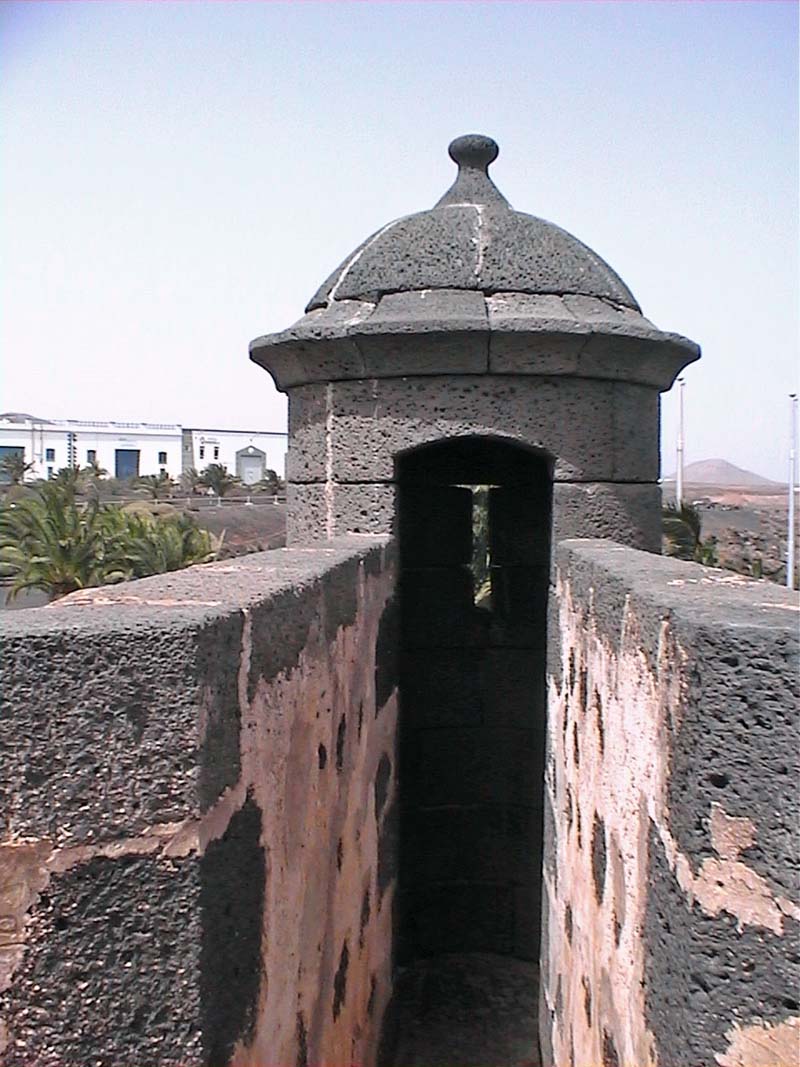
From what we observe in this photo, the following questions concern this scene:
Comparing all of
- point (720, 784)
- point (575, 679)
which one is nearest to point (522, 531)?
point (575, 679)

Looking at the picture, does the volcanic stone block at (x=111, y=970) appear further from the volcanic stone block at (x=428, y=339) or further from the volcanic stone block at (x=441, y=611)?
the volcanic stone block at (x=441, y=611)

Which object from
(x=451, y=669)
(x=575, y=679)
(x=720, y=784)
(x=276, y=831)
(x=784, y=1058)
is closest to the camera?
(x=784, y=1058)

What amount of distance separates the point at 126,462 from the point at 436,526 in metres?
49.3

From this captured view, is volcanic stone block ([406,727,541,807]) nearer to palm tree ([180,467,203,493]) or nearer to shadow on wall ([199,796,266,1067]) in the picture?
shadow on wall ([199,796,266,1067])

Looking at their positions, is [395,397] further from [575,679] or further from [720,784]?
[720,784]

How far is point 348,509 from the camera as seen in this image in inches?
160

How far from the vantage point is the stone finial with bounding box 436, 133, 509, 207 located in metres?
4.61

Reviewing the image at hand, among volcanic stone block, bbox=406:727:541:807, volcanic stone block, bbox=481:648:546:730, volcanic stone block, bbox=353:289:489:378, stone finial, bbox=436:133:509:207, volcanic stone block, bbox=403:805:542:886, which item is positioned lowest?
volcanic stone block, bbox=403:805:542:886

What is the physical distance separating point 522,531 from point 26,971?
162 inches

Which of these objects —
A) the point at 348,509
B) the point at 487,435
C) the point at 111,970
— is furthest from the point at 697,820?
the point at 348,509

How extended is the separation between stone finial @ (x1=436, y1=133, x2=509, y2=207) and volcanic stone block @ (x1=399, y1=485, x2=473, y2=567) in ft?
5.19

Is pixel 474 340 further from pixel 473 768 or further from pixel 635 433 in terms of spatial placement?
pixel 473 768

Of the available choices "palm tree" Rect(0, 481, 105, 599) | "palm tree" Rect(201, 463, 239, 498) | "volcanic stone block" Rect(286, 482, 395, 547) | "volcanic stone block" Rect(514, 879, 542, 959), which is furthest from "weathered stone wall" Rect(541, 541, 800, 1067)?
"palm tree" Rect(201, 463, 239, 498)

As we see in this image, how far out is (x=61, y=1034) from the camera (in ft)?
4.79
